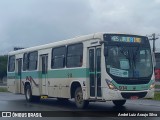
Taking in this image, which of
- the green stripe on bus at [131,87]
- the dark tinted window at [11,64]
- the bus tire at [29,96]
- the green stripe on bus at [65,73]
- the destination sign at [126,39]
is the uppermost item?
the destination sign at [126,39]

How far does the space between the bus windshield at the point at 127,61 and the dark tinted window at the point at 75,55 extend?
1.87m

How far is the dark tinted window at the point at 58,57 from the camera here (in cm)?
1892

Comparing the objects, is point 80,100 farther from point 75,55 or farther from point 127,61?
point 127,61

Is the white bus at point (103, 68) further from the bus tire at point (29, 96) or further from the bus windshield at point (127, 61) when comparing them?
the bus tire at point (29, 96)

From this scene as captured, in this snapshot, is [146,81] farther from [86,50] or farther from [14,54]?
[14,54]

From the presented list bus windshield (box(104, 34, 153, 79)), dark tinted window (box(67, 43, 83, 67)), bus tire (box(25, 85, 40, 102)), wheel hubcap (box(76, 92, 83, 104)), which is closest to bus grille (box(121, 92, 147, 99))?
bus windshield (box(104, 34, 153, 79))

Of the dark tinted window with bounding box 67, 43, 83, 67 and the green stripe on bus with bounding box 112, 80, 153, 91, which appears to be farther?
the dark tinted window with bounding box 67, 43, 83, 67

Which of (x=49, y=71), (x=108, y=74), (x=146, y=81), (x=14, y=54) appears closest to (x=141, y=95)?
(x=146, y=81)

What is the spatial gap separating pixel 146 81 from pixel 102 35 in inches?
100

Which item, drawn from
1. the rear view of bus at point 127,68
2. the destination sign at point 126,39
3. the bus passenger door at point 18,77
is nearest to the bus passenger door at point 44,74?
the bus passenger door at point 18,77

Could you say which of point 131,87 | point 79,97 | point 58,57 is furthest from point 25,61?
point 131,87

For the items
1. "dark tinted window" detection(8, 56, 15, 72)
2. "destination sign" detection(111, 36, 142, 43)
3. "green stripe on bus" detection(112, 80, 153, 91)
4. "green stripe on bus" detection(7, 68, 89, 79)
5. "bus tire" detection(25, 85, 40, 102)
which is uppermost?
"destination sign" detection(111, 36, 142, 43)

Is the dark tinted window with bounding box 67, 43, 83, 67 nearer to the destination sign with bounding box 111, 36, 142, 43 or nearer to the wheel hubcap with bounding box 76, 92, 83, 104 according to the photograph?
the wheel hubcap with bounding box 76, 92, 83, 104

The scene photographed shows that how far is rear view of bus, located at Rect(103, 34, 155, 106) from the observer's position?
15.4 meters
